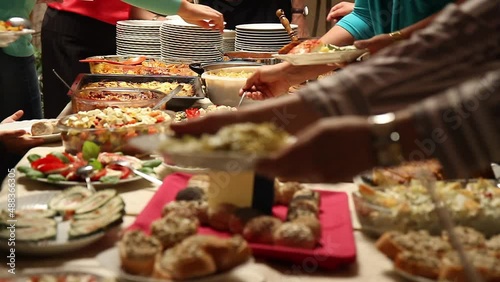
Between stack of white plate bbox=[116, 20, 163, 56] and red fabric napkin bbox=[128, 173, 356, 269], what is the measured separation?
5.91ft

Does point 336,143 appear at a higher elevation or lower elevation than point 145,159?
higher

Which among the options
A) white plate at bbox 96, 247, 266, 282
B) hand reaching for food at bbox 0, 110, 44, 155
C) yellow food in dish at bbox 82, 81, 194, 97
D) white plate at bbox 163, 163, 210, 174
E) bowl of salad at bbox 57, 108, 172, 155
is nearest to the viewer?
white plate at bbox 96, 247, 266, 282

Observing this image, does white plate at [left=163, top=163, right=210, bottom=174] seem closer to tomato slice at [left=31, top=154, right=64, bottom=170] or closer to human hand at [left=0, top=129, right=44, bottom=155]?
tomato slice at [left=31, top=154, right=64, bottom=170]

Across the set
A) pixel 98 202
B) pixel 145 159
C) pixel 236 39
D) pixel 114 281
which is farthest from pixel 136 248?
pixel 236 39

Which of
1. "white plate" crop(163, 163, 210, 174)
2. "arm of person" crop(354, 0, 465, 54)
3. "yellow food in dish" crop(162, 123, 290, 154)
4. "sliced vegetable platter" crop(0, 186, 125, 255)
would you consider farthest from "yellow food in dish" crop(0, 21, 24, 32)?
"yellow food in dish" crop(162, 123, 290, 154)

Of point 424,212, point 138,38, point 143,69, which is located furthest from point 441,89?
point 138,38

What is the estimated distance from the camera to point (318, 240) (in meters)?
1.22

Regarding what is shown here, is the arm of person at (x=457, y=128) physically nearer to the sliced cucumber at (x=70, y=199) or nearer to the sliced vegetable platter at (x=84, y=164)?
the sliced cucumber at (x=70, y=199)

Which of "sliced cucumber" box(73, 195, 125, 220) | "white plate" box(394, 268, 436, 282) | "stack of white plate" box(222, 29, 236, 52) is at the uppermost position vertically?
"stack of white plate" box(222, 29, 236, 52)

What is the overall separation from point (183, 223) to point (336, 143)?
37cm

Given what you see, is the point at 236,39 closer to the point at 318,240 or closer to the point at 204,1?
the point at 204,1

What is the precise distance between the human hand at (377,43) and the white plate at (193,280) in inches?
40.0

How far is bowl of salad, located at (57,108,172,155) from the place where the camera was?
5.88ft

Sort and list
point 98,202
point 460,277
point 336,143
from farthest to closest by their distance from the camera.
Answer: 1. point 98,202
2. point 460,277
3. point 336,143
